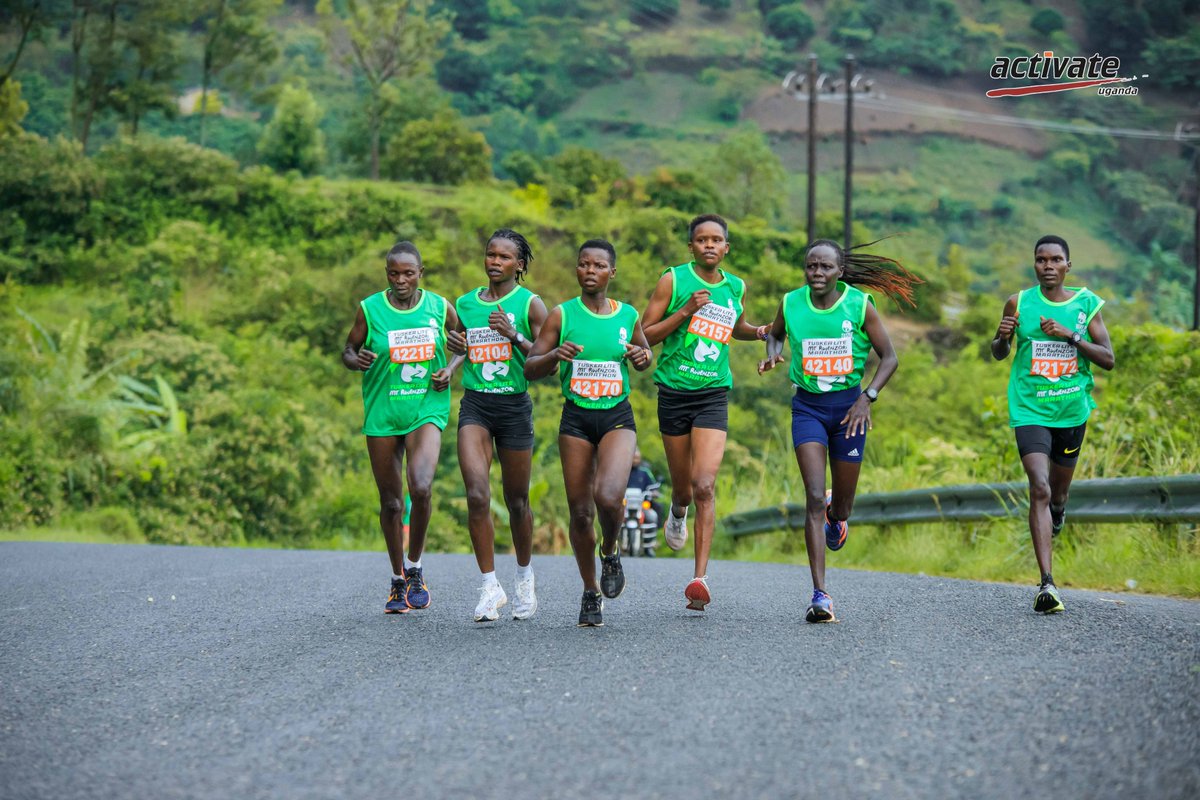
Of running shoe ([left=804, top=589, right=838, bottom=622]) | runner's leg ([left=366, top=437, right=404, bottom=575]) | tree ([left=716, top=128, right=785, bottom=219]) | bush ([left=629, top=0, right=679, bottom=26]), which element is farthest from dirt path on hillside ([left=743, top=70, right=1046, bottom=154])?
running shoe ([left=804, top=589, right=838, bottom=622])

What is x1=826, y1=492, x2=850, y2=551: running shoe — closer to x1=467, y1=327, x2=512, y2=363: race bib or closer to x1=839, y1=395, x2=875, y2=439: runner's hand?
x1=839, y1=395, x2=875, y2=439: runner's hand

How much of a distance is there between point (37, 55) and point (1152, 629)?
66.3m

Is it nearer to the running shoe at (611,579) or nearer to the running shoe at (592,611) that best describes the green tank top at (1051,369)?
the running shoe at (611,579)

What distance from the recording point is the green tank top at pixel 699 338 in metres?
9.27

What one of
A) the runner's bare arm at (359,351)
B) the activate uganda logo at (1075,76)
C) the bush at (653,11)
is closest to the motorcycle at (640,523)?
the activate uganda logo at (1075,76)

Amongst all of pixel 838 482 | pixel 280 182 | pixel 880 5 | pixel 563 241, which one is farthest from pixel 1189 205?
pixel 838 482

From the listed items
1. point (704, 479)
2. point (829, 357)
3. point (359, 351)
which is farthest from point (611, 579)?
point (359, 351)

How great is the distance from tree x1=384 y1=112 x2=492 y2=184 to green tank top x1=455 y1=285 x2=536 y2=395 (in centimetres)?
4829

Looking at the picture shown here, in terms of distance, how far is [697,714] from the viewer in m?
5.71

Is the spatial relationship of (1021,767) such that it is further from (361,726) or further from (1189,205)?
(1189,205)

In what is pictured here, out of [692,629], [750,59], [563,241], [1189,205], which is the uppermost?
[750,59]

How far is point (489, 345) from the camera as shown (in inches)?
348

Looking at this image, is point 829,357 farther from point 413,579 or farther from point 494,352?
point 413,579

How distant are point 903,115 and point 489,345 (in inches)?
3766
